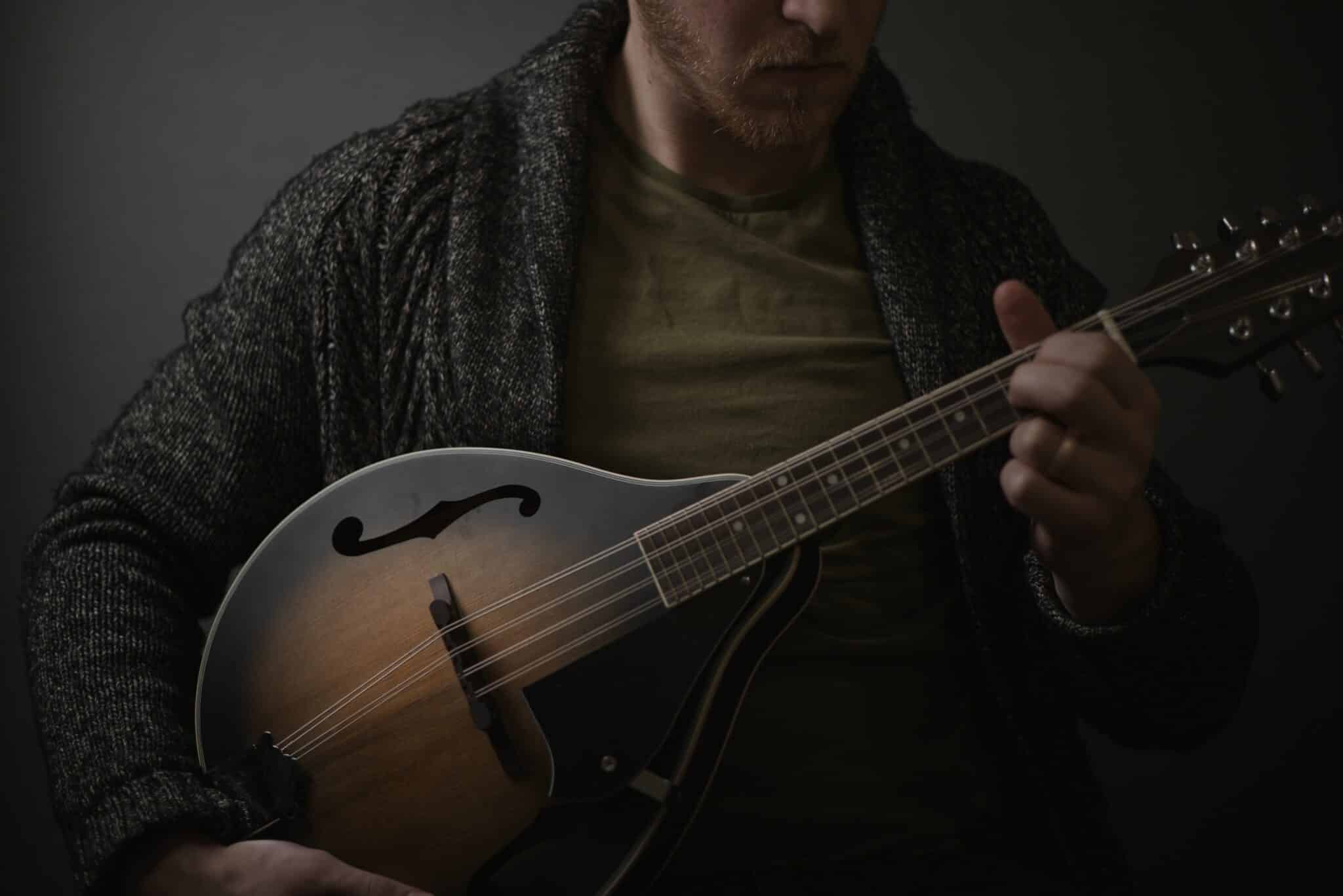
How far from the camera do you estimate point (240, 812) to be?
2.62ft

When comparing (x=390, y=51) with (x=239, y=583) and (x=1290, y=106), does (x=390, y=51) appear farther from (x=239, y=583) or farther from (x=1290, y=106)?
(x=1290, y=106)

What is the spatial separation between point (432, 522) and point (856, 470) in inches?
13.4

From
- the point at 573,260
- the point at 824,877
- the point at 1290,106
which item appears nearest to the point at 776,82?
the point at 573,260

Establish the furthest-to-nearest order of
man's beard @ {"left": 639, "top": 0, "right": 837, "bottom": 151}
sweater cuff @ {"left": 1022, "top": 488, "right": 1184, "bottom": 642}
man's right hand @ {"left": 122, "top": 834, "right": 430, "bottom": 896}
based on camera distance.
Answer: man's beard @ {"left": 639, "top": 0, "right": 837, "bottom": 151}, sweater cuff @ {"left": 1022, "top": 488, "right": 1184, "bottom": 642}, man's right hand @ {"left": 122, "top": 834, "right": 430, "bottom": 896}

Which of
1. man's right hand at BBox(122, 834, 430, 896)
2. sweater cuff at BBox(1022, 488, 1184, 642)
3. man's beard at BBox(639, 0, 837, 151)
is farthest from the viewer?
man's beard at BBox(639, 0, 837, 151)

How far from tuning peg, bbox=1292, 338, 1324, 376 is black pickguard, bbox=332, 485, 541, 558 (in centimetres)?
61

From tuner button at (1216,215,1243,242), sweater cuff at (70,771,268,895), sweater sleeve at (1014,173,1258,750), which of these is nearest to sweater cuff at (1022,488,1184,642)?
sweater sleeve at (1014,173,1258,750)

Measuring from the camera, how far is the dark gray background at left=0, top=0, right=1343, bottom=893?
136cm

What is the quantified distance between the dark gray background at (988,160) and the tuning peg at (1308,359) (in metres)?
0.74

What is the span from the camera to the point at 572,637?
0.83 m

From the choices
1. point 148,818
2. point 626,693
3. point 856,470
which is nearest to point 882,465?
point 856,470

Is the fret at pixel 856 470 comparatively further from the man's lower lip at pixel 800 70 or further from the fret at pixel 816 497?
the man's lower lip at pixel 800 70

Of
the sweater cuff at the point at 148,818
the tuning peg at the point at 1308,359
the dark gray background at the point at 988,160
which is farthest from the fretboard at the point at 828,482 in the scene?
the dark gray background at the point at 988,160

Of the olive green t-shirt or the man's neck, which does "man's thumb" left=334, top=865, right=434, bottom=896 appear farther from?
the man's neck
